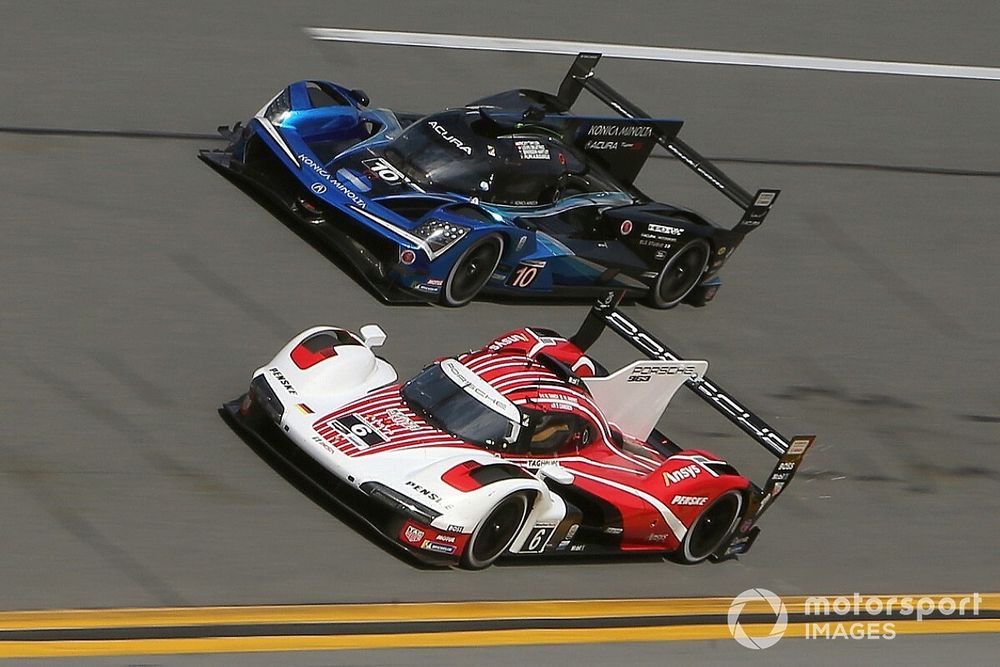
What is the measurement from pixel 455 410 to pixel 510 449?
0.46 meters

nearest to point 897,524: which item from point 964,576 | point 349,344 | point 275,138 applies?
point 964,576

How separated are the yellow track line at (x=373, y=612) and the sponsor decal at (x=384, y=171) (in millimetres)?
4910

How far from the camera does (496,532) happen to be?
9.44 meters

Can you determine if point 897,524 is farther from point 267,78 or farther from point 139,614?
point 267,78

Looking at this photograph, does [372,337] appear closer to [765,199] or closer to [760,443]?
[760,443]

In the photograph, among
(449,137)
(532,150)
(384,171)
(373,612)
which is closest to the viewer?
(373,612)

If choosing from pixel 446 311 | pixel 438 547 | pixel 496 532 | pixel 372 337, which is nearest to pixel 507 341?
pixel 372 337

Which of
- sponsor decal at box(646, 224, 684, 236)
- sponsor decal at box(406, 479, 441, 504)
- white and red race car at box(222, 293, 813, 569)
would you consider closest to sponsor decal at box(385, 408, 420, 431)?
white and red race car at box(222, 293, 813, 569)

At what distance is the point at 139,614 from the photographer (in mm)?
8477

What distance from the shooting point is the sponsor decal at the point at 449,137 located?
13562 millimetres

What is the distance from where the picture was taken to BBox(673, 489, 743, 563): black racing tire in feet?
34.1

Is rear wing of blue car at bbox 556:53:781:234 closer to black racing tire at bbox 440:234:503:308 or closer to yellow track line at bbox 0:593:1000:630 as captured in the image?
black racing tire at bbox 440:234:503:308

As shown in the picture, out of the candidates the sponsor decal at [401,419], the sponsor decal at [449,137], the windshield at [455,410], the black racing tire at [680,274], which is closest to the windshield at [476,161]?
the sponsor decal at [449,137]

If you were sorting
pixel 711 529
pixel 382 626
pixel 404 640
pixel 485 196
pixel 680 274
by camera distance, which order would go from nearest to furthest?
pixel 404 640
pixel 382 626
pixel 711 529
pixel 485 196
pixel 680 274
